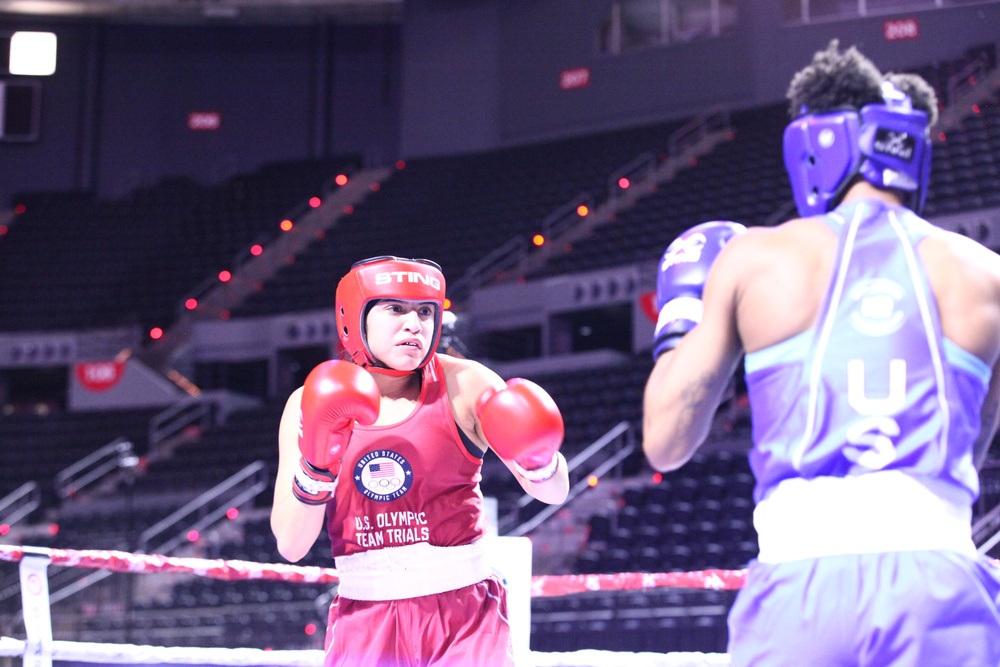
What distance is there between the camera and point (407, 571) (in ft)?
7.07

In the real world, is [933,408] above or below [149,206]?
below

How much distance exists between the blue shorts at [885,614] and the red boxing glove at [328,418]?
0.89 meters

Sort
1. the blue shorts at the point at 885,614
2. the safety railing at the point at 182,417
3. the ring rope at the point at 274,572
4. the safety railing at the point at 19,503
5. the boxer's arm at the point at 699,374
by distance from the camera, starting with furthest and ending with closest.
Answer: the safety railing at the point at 182,417, the safety railing at the point at 19,503, the ring rope at the point at 274,572, the boxer's arm at the point at 699,374, the blue shorts at the point at 885,614

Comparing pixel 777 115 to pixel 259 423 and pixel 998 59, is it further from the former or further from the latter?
pixel 259 423

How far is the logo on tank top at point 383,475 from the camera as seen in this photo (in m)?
2.17

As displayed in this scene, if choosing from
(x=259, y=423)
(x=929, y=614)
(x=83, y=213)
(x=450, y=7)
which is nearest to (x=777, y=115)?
(x=450, y=7)

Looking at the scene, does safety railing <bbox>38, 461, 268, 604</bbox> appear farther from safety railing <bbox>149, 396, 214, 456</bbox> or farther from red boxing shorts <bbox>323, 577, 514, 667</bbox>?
red boxing shorts <bbox>323, 577, 514, 667</bbox>

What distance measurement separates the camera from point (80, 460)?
40.8ft

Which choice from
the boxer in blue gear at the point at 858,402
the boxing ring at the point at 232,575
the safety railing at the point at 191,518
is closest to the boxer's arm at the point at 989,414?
the boxer in blue gear at the point at 858,402

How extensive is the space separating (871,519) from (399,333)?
113 cm

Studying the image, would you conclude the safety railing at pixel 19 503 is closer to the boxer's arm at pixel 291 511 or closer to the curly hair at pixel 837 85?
the boxer's arm at pixel 291 511

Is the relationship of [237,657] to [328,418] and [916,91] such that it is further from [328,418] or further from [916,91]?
[916,91]

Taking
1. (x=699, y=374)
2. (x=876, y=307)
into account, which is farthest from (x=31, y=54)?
(x=876, y=307)

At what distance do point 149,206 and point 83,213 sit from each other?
0.92 metres
